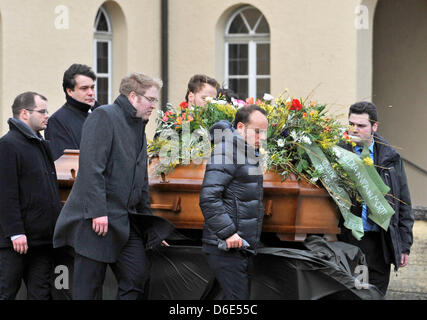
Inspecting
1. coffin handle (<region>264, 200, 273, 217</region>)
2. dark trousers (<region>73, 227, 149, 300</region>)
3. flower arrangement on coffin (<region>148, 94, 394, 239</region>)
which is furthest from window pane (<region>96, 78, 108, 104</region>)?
dark trousers (<region>73, 227, 149, 300</region>)

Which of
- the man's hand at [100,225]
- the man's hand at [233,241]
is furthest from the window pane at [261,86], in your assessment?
the man's hand at [100,225]

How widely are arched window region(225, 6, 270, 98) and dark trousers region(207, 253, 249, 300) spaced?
23.0 feet

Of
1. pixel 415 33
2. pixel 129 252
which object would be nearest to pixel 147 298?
pixel 129 252

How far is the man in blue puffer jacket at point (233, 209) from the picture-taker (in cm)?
534

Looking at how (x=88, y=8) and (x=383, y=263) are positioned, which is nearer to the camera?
(x=383, y=263)

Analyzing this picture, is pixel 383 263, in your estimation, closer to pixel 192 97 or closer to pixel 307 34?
pixel 192 97

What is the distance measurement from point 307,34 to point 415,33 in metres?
2.42

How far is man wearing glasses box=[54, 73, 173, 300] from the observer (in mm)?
5328

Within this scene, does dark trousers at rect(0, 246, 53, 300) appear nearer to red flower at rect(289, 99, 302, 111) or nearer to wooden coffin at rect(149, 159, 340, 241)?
wooden coffin at rect(149, 159, 340, 241)

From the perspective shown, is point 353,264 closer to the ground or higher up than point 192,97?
closer to the ground

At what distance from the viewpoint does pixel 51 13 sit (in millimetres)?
10211

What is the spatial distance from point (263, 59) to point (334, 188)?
6553mm

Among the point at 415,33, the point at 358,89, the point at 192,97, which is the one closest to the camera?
the point at 192,97

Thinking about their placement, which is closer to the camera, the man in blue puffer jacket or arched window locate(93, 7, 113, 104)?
the man in blue puffer jacket
